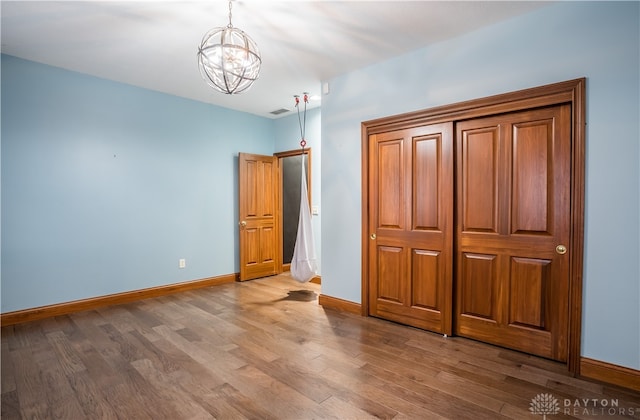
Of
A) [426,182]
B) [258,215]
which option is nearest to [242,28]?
[426,182]

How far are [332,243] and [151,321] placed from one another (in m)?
2.08

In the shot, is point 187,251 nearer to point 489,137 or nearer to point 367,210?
point 367,210

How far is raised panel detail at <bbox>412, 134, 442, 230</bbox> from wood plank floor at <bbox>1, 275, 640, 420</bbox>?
1063 mm

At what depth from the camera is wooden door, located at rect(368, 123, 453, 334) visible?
289 centimetres

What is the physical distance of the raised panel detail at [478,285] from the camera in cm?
269

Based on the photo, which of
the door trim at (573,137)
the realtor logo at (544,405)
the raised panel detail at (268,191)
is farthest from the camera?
the raised panel detail at (268,191)

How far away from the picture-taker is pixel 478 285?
2.75 metres

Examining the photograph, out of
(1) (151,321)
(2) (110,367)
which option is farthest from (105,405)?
(1) (151,321)

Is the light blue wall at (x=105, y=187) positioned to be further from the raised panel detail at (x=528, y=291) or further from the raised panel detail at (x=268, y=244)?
the raised panel detail at (x=528, y=291)

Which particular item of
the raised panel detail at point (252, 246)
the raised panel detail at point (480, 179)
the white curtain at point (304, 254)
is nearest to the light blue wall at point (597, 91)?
the raised panel detail at point (480, 179)

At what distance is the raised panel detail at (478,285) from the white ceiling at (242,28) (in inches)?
76.8

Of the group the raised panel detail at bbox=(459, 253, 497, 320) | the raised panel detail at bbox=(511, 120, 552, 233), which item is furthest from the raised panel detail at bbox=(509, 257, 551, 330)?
the raised panel detail at bbox=(511, 120, 552, 233)

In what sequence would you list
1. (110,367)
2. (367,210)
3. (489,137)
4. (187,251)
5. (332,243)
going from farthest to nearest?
(187,251) < (332,243) < (367,210) < (489,137) < (110,367)

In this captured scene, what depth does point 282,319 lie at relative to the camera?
333 centimetres
